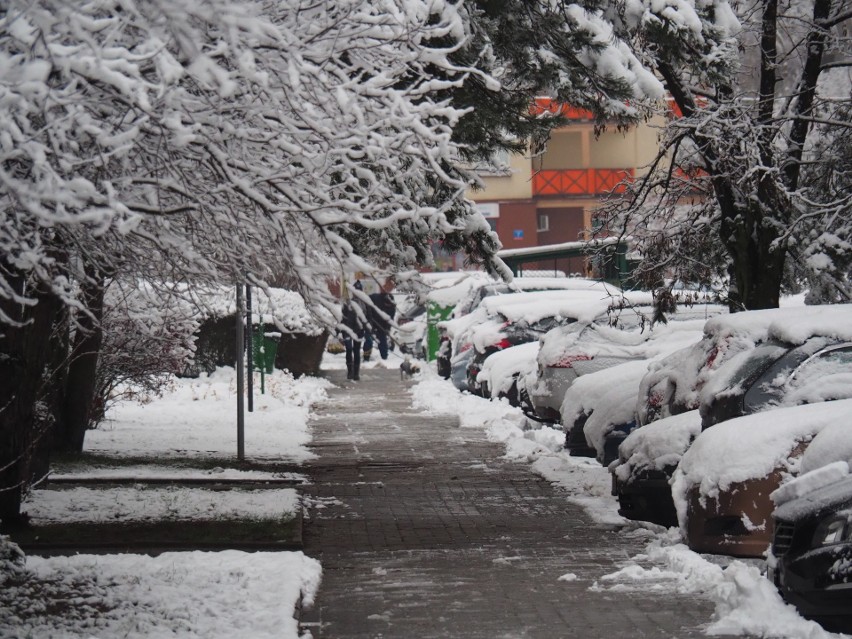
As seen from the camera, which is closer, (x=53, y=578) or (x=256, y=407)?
(x=53, y=578)

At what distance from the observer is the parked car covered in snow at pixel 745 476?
8164 millimetres

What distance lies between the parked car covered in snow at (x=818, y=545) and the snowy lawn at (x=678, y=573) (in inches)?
7.4

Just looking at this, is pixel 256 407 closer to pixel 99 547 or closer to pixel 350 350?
pixel 350 350

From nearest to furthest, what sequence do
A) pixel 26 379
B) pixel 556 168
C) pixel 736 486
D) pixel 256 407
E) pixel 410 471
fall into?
pixel 736 486
pixel 26 379
pixel 410 471
pixel 256 407
pixel 556 168

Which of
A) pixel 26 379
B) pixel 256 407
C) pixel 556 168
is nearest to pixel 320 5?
pixel 26 379

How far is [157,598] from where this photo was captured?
7633 mm

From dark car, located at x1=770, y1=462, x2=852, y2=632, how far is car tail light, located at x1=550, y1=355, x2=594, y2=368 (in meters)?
9.44

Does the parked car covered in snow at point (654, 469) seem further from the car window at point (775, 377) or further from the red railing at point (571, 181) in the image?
the red railing at point (571, 181)

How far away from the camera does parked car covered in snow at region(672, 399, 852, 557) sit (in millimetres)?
8164

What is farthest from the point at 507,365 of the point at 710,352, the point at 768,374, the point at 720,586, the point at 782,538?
the point at 782,538

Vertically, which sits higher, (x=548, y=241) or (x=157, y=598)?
(x=548, y=241)

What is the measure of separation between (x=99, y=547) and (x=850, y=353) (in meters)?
5.51

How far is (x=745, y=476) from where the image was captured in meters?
8.22

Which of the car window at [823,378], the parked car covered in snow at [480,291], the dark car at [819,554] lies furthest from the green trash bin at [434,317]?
the dark car at [819,554]
